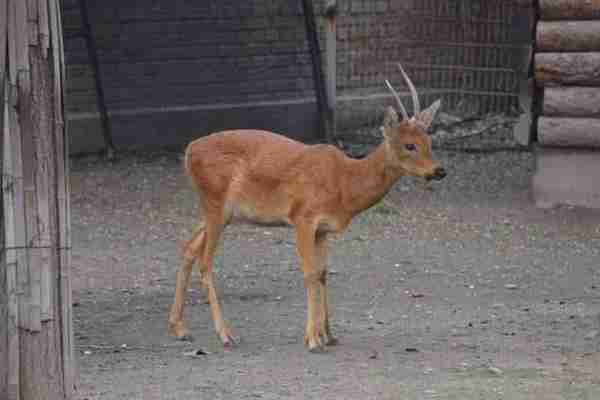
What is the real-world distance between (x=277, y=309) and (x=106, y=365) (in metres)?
2.13

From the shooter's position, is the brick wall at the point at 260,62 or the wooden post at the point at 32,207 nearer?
the wooden post at the point at 32,207

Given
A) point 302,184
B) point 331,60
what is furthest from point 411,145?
point 331,60

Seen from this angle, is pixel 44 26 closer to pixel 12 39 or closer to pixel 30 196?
pixel 12 39

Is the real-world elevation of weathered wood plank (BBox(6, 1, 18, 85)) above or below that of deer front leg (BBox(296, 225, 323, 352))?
above

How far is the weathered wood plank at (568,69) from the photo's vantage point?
13148mm

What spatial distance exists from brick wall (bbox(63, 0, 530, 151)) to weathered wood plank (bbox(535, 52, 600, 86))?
222 centimetres

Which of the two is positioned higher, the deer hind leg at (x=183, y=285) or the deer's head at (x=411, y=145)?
the deer's head at (x=411, y=145)

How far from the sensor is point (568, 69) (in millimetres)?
13227

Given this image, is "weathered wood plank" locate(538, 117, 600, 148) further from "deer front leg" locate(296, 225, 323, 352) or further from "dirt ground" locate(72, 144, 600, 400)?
"deer front leg" locate(296, 225, 323, 352)

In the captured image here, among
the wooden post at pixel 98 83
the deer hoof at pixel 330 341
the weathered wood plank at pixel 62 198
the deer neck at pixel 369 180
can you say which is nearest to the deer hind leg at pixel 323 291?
the deer hoof at pixel 330 341

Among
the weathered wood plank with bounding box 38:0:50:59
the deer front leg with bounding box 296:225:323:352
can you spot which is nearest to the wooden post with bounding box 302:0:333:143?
the deer front leg with bounding box 296:225:323:352

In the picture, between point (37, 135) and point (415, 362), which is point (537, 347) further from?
point (37, 135)

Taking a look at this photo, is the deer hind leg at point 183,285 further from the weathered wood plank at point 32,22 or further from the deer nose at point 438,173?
the weathered wood plank at point 32,22

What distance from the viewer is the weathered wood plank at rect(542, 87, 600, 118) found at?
13.2 m
